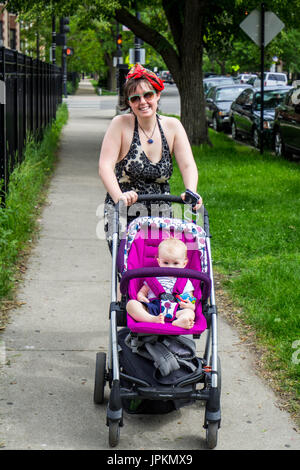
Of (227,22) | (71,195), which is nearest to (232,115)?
(227,22)

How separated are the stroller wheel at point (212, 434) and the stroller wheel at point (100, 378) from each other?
793 millimetres

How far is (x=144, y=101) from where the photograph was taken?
4871 millimetres

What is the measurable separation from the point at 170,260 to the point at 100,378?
2.91 feet

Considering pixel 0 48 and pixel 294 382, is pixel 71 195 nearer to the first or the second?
pixel 0 48

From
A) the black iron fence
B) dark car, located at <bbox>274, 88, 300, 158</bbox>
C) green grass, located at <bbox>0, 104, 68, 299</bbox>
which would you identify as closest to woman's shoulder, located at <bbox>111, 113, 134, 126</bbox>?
green grass, located at <bbox>0, 104, 68, 299</bbox>

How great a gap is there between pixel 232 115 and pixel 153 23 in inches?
170

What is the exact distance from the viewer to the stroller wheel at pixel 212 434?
169 inches

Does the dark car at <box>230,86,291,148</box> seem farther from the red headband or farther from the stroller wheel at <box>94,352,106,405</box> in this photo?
the stroller wheel at <box>94,352,106,405</box>

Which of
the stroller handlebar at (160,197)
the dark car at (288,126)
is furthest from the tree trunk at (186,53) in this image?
the stroller handlebar at (160,197)

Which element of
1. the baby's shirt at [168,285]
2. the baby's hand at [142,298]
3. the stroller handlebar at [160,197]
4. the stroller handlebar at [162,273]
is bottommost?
the baby's hand at [142,298]

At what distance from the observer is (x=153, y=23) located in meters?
25.0

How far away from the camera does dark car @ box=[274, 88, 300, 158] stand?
16.8 metres

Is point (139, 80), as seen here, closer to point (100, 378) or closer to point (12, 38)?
point (100, 378)

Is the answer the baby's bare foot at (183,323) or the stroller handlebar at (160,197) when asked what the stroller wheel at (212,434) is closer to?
the baby's bare foot at (183,323)
